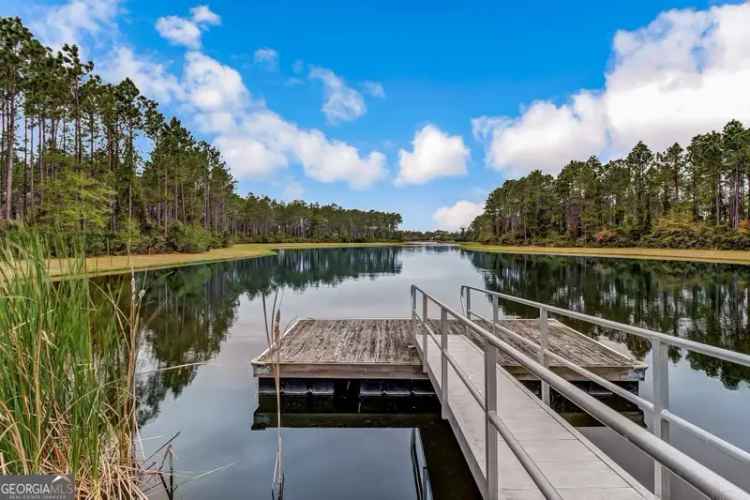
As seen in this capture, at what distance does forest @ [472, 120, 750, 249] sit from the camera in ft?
130

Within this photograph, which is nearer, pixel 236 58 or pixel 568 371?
pixel 568 371

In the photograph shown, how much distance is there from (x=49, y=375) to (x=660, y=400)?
342 centimetres

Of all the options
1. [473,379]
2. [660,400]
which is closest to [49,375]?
[660,400]

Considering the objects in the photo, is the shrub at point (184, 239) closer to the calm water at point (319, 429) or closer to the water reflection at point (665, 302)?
the calm water at point (319, 429)

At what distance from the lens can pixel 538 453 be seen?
2.74 m

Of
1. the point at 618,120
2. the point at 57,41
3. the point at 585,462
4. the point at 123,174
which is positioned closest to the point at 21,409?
the point at 585,462

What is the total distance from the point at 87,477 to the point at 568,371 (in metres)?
5.16

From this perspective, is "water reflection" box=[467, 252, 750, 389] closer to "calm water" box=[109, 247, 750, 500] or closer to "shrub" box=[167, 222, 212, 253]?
"calm water" box=[109, 247, 750, 500]

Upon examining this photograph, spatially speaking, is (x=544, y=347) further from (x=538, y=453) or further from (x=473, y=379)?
(x=538, y=453)

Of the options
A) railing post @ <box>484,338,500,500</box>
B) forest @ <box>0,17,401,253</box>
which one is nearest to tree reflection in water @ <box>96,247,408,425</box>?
railing post @ <box>484,338,500,500</box>

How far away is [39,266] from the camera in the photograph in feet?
6.60

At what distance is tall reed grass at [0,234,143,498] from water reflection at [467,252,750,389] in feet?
25.5

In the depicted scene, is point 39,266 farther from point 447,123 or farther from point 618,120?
point 447,123

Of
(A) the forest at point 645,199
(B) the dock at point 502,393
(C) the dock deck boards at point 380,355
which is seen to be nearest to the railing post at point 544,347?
(B) the dock at point 502,393
